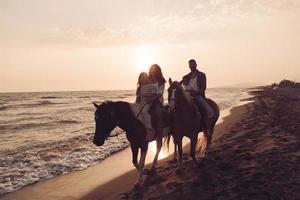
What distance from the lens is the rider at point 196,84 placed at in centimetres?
1100

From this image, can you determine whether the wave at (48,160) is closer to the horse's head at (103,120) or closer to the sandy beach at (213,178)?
the sandy beach at (213,178)

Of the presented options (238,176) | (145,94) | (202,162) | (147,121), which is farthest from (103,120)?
(238,176)

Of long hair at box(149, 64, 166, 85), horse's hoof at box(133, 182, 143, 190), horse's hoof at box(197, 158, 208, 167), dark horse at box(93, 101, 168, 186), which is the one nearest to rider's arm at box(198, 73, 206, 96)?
long hair at box(149, 64, 166, 85)

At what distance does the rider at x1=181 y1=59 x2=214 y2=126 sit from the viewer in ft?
36.1

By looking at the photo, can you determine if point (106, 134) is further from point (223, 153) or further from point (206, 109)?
point (223, 153)

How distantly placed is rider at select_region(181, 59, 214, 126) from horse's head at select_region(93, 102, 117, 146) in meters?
2.95

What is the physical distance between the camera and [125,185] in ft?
32.3

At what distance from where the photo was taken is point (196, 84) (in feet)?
36.1

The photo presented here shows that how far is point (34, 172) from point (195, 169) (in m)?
6.12

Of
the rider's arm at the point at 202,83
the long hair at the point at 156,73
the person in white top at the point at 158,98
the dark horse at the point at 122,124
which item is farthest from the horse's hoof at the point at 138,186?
the rider's arm at the point at 202,83

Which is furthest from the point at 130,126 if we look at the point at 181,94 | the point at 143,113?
the point at 181,94

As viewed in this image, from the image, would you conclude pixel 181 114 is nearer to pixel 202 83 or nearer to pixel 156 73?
pixel 156 73

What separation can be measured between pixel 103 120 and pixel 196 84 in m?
3.46

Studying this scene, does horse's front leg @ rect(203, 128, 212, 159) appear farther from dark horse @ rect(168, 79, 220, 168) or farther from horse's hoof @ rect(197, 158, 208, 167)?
dark horse @ rect(168, 79, 220, 168)
